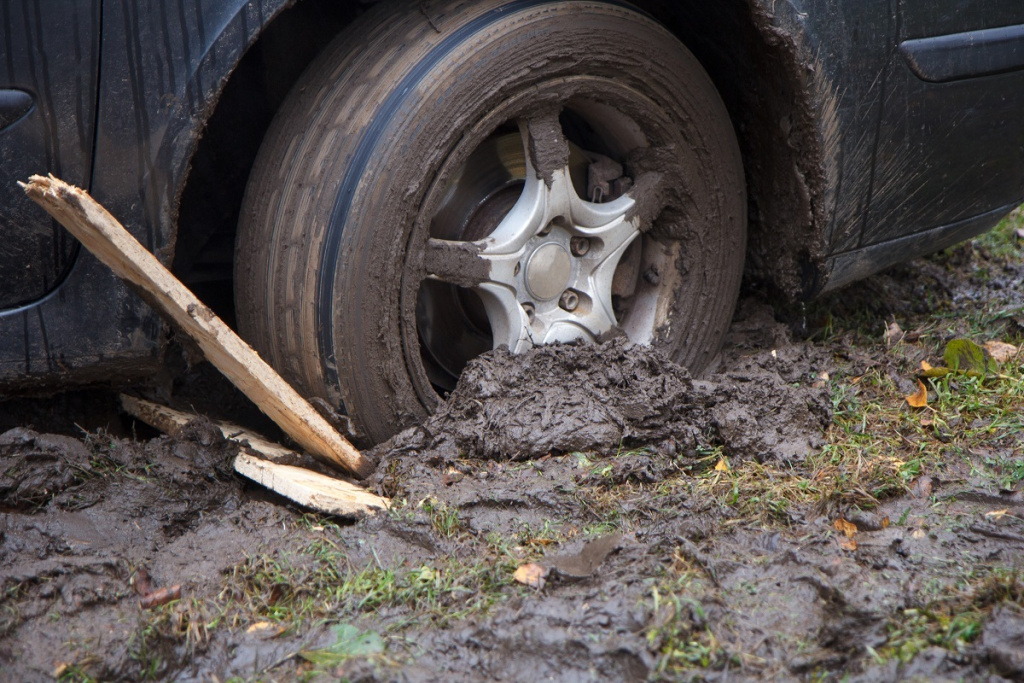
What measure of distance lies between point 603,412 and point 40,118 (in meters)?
1.33

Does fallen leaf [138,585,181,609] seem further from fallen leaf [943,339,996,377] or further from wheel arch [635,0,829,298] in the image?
fallen leaf [943,339,996,377]

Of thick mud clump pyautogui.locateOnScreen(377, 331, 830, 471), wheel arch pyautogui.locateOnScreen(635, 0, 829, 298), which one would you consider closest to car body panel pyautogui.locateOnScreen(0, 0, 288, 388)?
thick mud clump pyautogui.locateOnScreen(377, 331, 830, 471)

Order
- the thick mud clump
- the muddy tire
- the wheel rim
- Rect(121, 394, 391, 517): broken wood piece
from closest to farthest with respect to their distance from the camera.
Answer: Rect(121, 394, 391, 517): broken wood piece
the muddy tire
the thick mud clump
the wheel rim

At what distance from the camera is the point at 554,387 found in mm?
2170

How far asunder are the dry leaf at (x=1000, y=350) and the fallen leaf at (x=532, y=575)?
1.68 meters

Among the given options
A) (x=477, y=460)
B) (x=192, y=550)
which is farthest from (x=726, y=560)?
(x=192, y=550)

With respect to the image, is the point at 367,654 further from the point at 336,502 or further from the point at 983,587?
the point at 983,587

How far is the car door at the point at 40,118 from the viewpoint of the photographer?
158cm

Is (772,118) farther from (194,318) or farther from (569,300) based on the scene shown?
(194,318)

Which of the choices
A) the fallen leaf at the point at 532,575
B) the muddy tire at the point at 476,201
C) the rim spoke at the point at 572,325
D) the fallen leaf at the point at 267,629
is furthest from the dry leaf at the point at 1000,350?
the fallen leaf at the point at 267,629

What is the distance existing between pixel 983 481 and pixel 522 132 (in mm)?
1333

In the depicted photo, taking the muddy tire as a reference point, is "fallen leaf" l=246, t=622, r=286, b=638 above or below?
below

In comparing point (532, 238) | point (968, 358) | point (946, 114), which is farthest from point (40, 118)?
point (968, 358)

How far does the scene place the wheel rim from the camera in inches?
85.4
